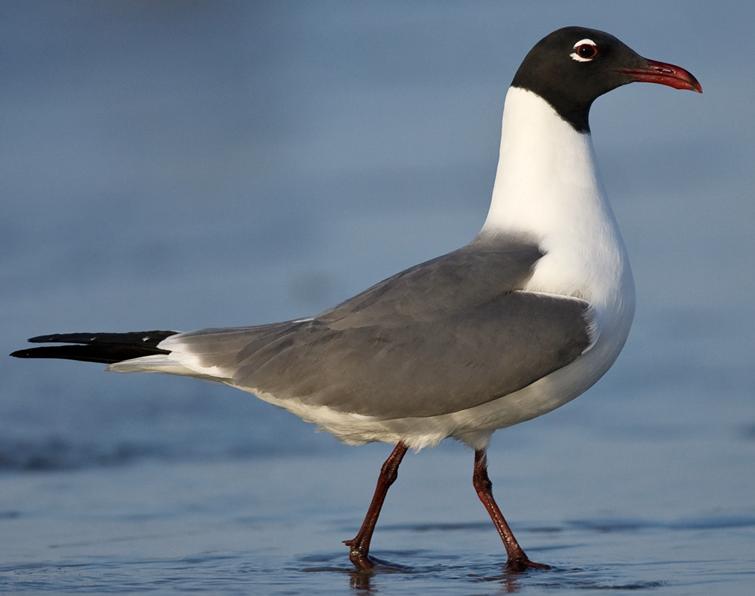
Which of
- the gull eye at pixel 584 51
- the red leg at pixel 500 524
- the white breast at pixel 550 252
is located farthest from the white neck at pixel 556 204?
the red leg at pixel 500 524

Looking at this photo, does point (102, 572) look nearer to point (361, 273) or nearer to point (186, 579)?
point (186, 579)

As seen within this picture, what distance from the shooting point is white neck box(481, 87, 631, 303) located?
22.6 feet

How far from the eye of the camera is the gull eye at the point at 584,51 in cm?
749

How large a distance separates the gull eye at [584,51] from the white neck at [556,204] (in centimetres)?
25

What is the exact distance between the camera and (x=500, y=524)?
7102mm

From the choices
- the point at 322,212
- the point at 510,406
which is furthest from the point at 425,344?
the point at 322,212

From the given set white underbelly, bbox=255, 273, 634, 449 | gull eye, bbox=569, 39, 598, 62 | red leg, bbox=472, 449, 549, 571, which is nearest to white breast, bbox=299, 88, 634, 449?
white underbelly, bbox=255, 273, 634, 449

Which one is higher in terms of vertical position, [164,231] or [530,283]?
[164,231]

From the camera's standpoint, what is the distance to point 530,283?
691 centimetres

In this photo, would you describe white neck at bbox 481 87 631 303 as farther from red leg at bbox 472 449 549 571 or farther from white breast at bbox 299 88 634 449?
red leg at bbox 472 449 549 571

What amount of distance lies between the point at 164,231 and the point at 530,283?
7496 millimetres

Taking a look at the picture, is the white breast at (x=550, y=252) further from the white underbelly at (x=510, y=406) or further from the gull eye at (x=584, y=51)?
the gull eye at (x=584, y=51)

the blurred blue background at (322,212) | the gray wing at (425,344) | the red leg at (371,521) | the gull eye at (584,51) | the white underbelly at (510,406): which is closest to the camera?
the gray wing at (425,344)

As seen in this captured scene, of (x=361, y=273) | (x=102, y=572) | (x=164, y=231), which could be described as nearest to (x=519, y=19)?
(x=164, y=231)
